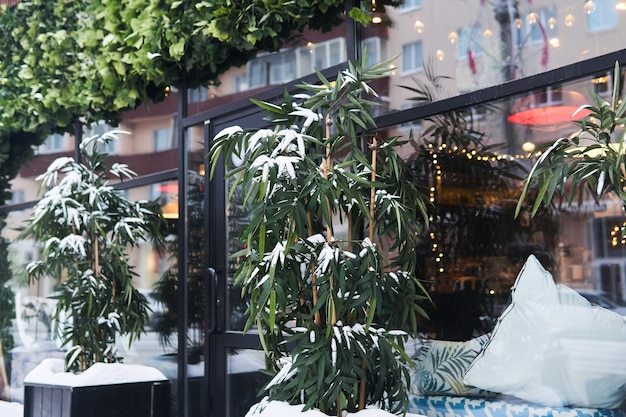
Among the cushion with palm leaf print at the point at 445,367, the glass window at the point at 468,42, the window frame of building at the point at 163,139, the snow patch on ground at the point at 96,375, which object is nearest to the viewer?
the cushion with palm leaf print at the point at 445,367

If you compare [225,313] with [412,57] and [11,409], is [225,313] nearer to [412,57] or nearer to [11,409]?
[412,57]

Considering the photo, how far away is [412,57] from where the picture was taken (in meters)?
3.48

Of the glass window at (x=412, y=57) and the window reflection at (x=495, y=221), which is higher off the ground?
the glass window at (x=412, y=57)

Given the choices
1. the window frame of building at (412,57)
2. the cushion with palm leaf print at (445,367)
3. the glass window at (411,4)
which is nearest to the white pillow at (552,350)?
the cushion with palm leaf print at (445,367)

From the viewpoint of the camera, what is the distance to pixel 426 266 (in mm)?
3334

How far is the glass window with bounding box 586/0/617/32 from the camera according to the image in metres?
2.79

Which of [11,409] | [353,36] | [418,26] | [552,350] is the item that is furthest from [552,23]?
[11,409]

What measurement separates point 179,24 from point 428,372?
7.42 feet

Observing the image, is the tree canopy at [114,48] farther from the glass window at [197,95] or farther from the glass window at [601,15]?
the glass window at [601,15]

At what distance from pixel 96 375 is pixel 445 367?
6.44 ft

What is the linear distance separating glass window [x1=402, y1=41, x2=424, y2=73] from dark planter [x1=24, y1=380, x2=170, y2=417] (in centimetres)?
223

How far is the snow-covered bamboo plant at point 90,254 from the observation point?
438 centimetres

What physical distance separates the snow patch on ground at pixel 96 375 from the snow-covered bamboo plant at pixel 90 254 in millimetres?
138

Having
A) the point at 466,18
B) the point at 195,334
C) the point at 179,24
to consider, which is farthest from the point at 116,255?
the point at 466,18
